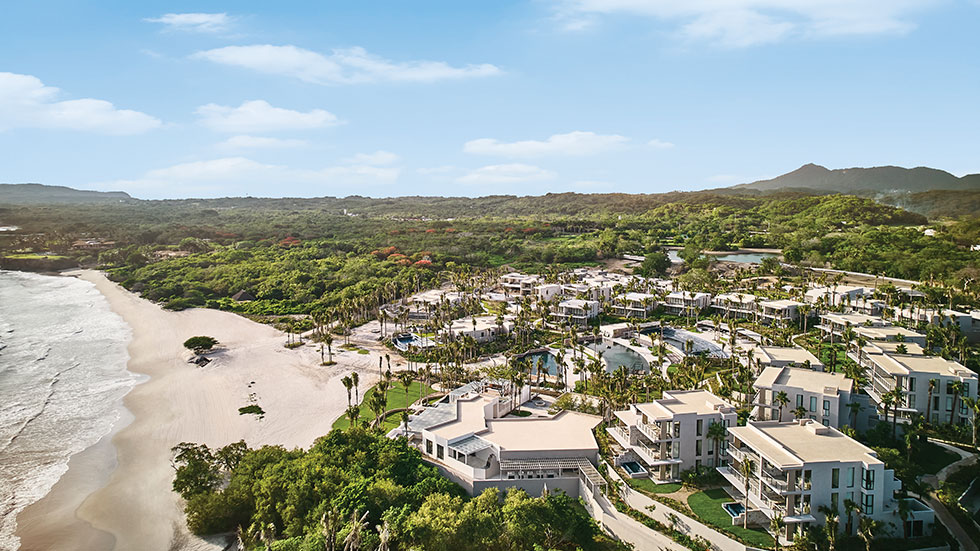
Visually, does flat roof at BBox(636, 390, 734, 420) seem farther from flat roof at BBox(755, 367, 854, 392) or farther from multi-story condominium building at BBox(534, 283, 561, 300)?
multi-story condominium building at BBox(534, 283, 561, 300)

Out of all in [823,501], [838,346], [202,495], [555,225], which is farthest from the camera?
[555,225]

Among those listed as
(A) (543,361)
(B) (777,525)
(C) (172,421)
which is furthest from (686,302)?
(C) (172,421)

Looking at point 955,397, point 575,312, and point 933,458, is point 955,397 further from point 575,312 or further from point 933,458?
point 575,312

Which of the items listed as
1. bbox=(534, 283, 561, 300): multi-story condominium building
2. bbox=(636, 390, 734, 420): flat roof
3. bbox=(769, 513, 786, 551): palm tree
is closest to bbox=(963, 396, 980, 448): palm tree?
bbox=(636, 390, 734, 420): flat roof

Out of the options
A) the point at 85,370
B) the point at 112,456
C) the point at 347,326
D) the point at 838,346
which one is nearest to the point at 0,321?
the point at 85,370

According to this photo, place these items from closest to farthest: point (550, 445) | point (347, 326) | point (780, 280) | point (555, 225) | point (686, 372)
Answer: point (550, 445), point (686, 372), point (347, 326), point (780, 280), point (555, 225)

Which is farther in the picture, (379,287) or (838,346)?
(379,287)

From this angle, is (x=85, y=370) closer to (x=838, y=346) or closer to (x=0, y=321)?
(x=0, y=321)
